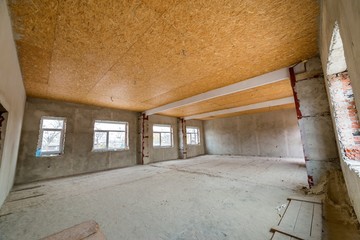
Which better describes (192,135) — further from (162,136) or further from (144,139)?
(144,139)

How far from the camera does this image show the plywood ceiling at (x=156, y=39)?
1.75 m

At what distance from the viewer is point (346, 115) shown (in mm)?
2102

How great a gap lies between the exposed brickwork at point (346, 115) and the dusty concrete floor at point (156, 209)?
1305 millimetres

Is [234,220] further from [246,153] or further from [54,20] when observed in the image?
[246,153]

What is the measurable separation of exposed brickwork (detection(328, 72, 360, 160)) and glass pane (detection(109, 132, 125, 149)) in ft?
22.9

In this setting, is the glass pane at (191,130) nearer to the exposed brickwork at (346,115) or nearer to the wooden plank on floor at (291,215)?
the wooden plank on floor at (291,215)

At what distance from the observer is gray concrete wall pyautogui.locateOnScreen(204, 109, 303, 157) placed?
799 cm

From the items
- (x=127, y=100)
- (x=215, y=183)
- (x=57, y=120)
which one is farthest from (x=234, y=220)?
(x=57, y=120)

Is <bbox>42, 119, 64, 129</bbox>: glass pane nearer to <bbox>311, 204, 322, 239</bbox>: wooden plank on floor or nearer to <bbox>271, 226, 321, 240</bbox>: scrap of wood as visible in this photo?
<bbox>271, 226, 321, 240</bbox>: scrap of wood

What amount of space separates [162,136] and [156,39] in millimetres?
6800

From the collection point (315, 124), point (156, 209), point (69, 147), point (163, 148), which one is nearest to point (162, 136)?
point (163, 148)

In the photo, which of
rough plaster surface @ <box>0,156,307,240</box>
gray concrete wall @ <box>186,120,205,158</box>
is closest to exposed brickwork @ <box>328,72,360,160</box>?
rough plaster surface @ <box>0,156,307,240</box>

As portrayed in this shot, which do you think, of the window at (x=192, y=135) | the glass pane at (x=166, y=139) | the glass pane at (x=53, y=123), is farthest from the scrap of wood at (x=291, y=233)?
the window at (x=192, y=135)

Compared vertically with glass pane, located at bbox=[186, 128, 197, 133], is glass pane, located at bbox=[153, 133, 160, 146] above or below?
below
